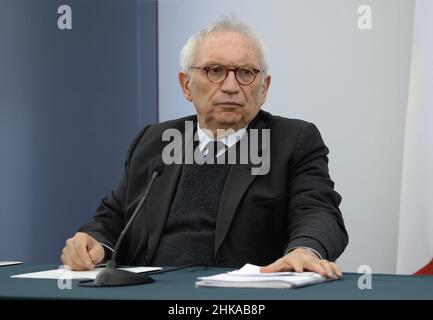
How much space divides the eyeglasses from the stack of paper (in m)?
0.95

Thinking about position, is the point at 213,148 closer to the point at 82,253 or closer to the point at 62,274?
the point at 82,253

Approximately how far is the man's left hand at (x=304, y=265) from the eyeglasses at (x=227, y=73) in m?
0.82

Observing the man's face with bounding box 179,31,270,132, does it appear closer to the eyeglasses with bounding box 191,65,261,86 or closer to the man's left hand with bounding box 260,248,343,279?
the eyeglasses with bounding box 191,65,261,86

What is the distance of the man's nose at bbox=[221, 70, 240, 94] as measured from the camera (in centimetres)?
231

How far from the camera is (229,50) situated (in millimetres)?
2342

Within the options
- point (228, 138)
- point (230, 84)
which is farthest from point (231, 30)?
point (228, 138)

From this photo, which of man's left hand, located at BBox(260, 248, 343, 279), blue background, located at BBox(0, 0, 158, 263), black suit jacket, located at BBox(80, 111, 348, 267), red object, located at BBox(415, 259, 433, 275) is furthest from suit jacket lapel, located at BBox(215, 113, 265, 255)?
blue background, located at BBox(0, 0, 158, 263)

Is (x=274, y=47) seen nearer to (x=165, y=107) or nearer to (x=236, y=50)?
(x=165, y=107)

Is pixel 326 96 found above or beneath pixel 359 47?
beneath

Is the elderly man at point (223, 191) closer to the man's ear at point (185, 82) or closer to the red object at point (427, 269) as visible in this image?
the man's ear at point (185, 82)

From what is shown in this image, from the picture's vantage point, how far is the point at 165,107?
3938 mm

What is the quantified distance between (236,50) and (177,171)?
1.50ft
